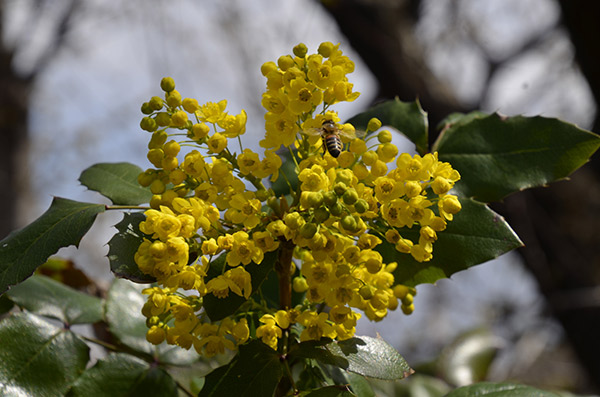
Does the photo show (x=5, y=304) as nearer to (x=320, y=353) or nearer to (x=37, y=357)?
(x=37, y=357)

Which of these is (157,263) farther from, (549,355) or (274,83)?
(549,355)

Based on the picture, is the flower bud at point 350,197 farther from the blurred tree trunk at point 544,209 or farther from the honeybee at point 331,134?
the blurred tree trunk at point 544,209

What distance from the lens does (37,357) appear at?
3.77ft

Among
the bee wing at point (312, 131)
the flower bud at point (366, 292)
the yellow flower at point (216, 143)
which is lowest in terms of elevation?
the flower bud at point (366, 292)

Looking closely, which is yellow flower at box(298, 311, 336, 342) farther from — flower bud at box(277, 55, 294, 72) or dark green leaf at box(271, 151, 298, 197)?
flower bud at box(277, 55, 294, 72)

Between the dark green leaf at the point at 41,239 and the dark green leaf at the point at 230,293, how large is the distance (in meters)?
0.26

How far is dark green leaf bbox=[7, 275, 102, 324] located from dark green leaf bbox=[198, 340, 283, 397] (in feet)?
1.79

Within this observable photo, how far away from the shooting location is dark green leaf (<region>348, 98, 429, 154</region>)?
1327mm

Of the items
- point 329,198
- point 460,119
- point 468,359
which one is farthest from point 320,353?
point 468,359

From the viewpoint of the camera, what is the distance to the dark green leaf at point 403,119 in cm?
133

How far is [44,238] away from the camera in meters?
0.98

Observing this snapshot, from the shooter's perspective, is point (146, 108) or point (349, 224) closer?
point (349, 224)

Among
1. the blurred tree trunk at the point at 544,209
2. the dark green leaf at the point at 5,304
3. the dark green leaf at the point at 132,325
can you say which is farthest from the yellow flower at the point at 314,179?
the blurred tree trunk at the point at 544,209

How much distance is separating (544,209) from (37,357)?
4.75m
